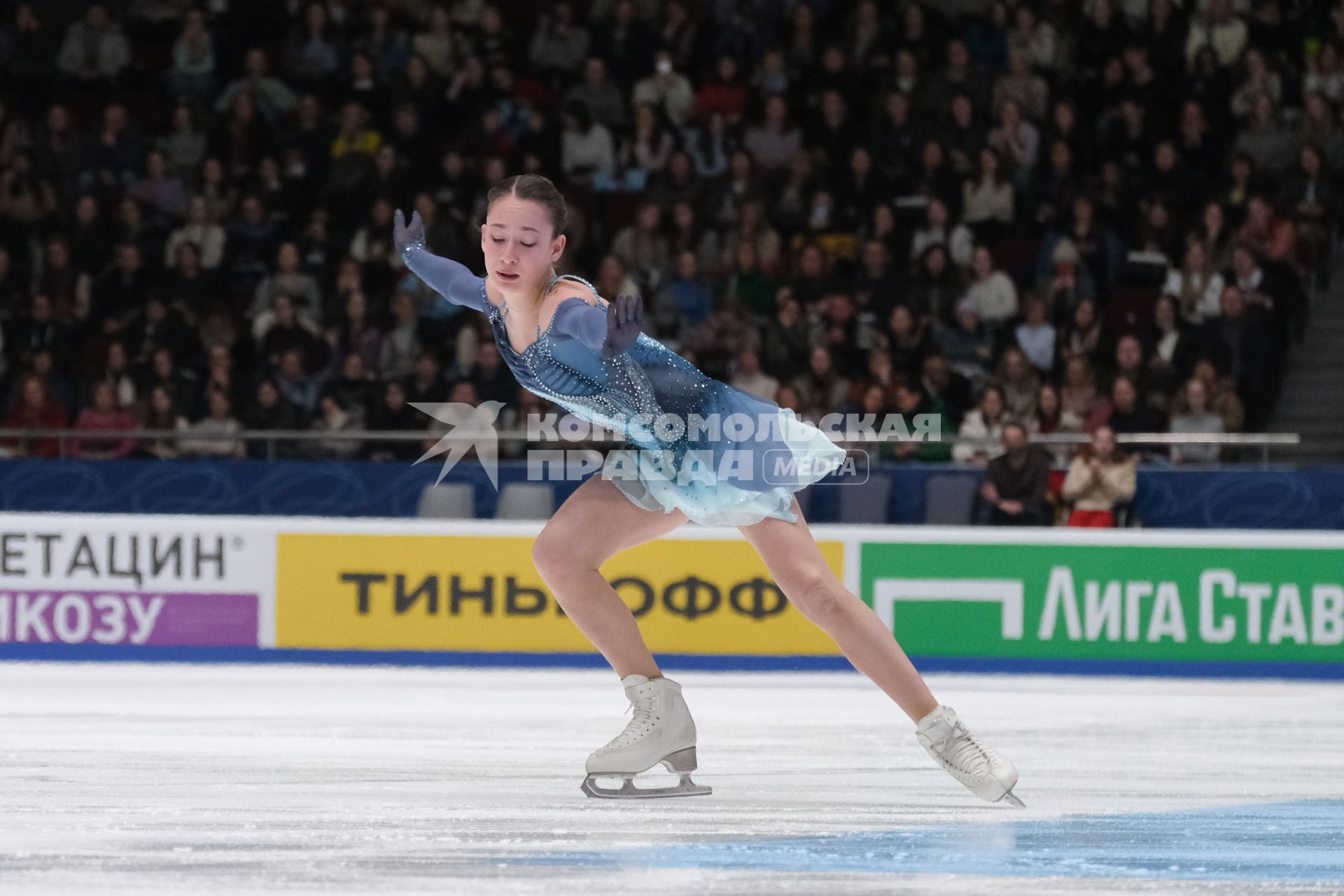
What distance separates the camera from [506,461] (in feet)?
29.6

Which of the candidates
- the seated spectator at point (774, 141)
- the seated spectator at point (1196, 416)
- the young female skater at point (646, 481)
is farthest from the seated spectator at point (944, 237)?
the young female skater at point (646, 481)

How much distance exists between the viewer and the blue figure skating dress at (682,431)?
407cm

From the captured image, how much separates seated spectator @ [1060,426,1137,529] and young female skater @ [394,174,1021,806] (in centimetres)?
439

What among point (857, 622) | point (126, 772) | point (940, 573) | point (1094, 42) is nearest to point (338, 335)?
point (940, 573)

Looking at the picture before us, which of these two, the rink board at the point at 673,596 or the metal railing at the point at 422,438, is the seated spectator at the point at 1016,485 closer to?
the metal railing at the point at 422,438

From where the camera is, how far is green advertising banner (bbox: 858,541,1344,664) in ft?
24.9

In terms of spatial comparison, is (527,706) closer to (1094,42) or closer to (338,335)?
→ (338,335)

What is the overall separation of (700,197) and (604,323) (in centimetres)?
724

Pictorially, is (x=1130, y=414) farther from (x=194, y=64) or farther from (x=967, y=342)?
(x=194, y=64)

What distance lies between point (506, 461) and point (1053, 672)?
2920 mm

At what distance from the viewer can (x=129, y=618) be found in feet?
26.0

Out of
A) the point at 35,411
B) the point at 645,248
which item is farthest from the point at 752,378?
the point at 35,411

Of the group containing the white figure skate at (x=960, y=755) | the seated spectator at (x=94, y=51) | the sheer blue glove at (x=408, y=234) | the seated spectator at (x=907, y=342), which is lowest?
the white figure skate at (x=960, y=755)

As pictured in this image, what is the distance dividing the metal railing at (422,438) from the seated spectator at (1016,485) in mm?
124
